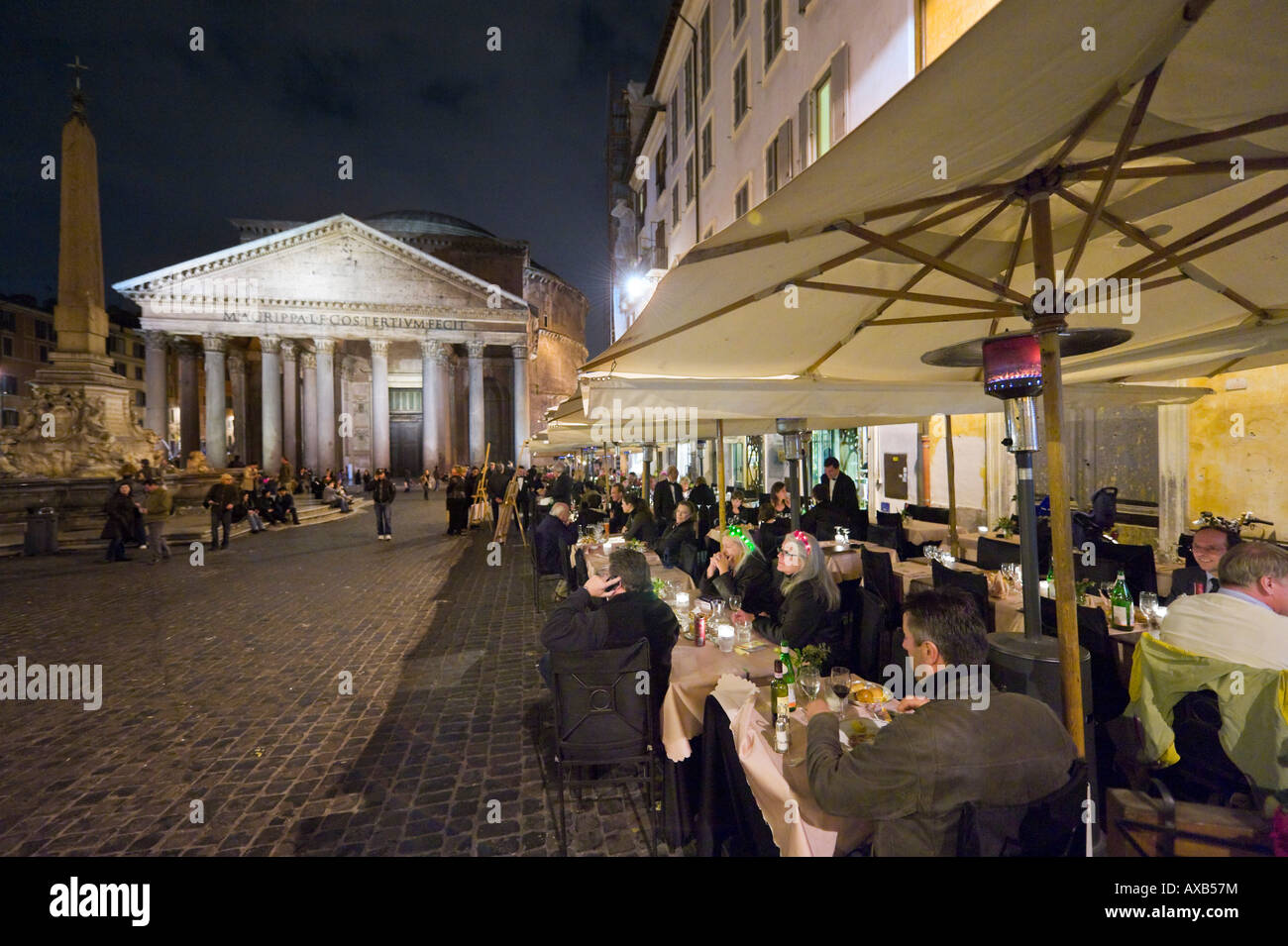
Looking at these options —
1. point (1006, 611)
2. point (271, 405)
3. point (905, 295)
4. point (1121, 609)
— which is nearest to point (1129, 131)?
point (905, 295)

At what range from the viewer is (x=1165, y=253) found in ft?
9.29

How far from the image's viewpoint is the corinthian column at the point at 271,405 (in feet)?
107

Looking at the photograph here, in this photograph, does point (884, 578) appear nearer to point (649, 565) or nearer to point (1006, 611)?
point (1006, 611)

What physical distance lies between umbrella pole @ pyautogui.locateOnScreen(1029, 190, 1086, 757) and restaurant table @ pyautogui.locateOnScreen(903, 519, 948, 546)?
243 inches

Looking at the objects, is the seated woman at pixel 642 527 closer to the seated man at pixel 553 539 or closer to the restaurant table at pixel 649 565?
the restaurant table at pixel 649 565

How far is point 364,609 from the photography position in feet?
26.4

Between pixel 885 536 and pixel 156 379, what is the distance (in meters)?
40.0

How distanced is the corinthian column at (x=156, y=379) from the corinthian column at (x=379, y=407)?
11.6 m

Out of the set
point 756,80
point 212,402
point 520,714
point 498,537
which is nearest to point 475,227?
point 212,402

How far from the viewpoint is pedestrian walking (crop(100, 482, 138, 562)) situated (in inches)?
469

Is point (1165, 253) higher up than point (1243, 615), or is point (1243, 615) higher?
point (1165, 253)

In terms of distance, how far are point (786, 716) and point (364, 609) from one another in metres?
7.25

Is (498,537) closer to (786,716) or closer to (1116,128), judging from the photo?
(786,716)
